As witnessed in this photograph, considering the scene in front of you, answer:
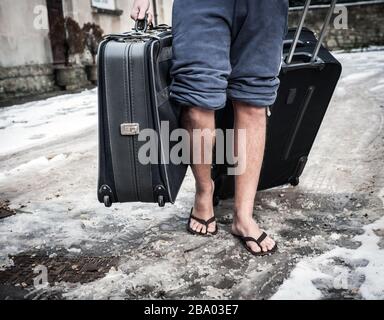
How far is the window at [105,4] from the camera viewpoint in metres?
8.17

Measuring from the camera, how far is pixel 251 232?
Result: 147 cm

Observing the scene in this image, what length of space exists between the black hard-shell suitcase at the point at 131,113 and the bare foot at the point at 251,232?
32cm

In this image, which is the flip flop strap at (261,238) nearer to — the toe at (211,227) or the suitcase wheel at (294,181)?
the toe at (211,227)

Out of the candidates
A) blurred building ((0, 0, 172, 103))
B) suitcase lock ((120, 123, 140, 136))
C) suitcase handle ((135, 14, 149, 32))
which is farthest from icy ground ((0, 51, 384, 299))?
blurred building ((0, 0, 172, 103))

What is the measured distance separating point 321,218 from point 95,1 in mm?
7810

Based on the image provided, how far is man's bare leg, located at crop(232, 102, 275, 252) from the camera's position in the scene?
1.46 m

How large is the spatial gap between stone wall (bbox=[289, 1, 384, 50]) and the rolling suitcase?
45.2 feet

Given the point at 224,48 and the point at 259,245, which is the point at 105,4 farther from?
the point at 259,245

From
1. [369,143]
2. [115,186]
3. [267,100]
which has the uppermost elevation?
[267,100]

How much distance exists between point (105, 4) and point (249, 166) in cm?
817

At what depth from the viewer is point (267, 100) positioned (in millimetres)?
1427

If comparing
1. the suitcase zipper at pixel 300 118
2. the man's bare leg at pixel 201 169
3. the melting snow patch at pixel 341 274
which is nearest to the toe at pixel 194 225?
the man's bare leg at pixel 201 169
